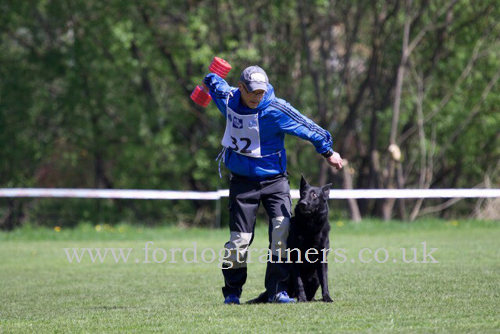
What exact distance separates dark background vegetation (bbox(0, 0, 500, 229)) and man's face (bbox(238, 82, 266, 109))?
40.5ft

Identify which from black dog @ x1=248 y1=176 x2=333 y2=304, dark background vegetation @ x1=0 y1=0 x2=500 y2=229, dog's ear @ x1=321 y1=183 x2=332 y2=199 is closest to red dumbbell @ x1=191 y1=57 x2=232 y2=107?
black dog @ x1=248 y1=176 x2=333 y2=304

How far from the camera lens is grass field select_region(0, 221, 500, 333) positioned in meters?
5.71

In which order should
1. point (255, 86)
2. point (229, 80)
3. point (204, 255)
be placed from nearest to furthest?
point (255, 86), point (204, 255), point (229, 80)

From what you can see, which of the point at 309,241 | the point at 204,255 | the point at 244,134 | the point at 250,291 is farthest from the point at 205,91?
the point at 204,255

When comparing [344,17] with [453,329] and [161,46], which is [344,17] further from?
[453,329]

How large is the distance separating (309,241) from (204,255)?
5.91m

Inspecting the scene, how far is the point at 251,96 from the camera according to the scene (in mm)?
6582

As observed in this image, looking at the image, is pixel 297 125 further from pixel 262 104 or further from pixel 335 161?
pixel 335 161

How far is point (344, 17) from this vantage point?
19.9 metres

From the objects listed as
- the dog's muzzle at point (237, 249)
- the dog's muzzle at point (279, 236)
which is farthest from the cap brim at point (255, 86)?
the dog's muzzle at point (237, 249)

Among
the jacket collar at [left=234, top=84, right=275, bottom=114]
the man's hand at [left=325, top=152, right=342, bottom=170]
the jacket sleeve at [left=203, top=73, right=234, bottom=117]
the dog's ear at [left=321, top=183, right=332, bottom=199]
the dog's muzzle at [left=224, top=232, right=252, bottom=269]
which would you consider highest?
the jacket sleeve at [left=203, top=73, right=234, bottom=117]

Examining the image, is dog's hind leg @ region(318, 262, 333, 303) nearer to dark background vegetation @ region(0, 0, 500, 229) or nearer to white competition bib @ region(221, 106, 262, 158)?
white competition bib @ region(221, 106, 262, 158)

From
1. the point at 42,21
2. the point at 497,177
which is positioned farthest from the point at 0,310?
the point at 497,177

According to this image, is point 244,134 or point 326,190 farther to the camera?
point 326,190
